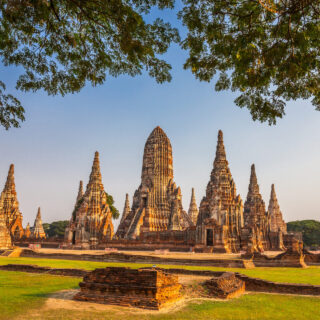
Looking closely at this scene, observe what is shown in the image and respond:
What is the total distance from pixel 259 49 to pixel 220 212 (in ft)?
83.5

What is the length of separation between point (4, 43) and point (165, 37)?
3.64 m

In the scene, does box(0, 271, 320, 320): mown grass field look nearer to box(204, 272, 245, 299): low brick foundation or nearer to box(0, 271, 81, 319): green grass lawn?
box(0, 271, 81, 319): green grass lawn

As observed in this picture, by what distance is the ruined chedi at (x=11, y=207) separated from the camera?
42469 millimetres

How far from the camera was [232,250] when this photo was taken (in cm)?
2923

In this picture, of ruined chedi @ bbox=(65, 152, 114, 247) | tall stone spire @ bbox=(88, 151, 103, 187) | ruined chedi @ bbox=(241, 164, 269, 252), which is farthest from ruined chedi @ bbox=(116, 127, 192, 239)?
ruined chedi @ bbox=(241, 164, 269, 252)

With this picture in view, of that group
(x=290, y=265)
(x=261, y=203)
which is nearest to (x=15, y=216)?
(x=261, y=203)

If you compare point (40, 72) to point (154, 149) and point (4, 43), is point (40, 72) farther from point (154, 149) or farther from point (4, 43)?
point (154, 149)

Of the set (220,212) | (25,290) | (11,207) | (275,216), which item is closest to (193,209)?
(275,216)

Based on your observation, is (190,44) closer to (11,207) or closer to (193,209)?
(11,207)

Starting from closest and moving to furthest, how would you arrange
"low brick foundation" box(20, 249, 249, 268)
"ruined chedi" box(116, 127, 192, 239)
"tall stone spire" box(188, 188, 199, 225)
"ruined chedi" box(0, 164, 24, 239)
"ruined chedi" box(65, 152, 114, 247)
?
"low brick foundation" box(20, 249, 249, 268) → "ruined chedi" box(65, 152, 114, 247) → "ruined chedi" box(116, 127, 192, 239) → "ruined chedi" box(0, 164, 24, 239) → "tall stone spire" box(188, 188, 199, 225)

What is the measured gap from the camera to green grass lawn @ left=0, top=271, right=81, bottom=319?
691 cm

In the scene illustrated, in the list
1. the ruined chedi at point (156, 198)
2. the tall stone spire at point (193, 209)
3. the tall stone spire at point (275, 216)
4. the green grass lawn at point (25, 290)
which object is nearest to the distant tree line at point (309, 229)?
the tall stone spire at point (275, 216)

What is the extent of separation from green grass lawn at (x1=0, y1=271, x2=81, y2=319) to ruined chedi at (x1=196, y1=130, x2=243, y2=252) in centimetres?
1879

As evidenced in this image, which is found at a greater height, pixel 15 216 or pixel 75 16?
pixel 75 16
